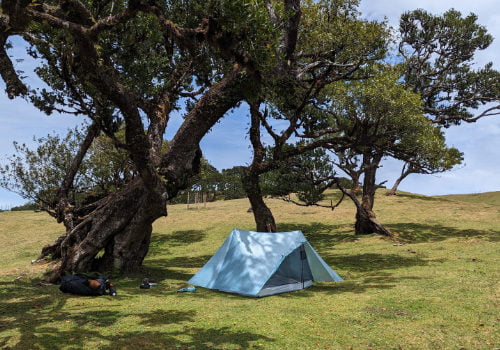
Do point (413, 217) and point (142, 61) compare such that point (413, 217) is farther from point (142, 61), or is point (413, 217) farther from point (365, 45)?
point (142, 61)

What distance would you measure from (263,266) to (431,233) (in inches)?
844

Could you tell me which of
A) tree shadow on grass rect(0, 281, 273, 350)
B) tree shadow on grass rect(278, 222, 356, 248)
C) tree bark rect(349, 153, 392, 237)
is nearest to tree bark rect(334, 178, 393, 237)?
tree bark rect(349, 153, 392, 237)

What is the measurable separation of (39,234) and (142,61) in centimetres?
2601

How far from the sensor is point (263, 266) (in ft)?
45.9

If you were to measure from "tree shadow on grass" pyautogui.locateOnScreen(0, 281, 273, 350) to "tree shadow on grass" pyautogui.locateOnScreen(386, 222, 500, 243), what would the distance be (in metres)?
22.8

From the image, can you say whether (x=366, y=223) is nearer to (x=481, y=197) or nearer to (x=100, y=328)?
(x=100, y=328)

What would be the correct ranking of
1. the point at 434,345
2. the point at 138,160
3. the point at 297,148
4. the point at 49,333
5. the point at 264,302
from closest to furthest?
the point at 434,345, the point at 49,333, the point at 264,302, the point at 138,160, the point at 297,148

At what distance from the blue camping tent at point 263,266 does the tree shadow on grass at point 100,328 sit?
3368mm

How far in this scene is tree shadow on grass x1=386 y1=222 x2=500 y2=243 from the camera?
2794cm

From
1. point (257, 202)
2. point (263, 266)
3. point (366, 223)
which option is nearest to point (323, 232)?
point (366, 223)

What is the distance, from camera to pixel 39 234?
36.8 m

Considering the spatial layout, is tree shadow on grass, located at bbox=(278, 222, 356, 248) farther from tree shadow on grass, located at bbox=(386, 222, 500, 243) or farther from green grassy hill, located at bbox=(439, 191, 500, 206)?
green grassy hill, located at bbox=(439, 191, 500, 206)

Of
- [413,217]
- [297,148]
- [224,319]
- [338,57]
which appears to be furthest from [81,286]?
[413,217]

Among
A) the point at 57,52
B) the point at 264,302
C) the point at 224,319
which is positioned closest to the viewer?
the point at 224,319
